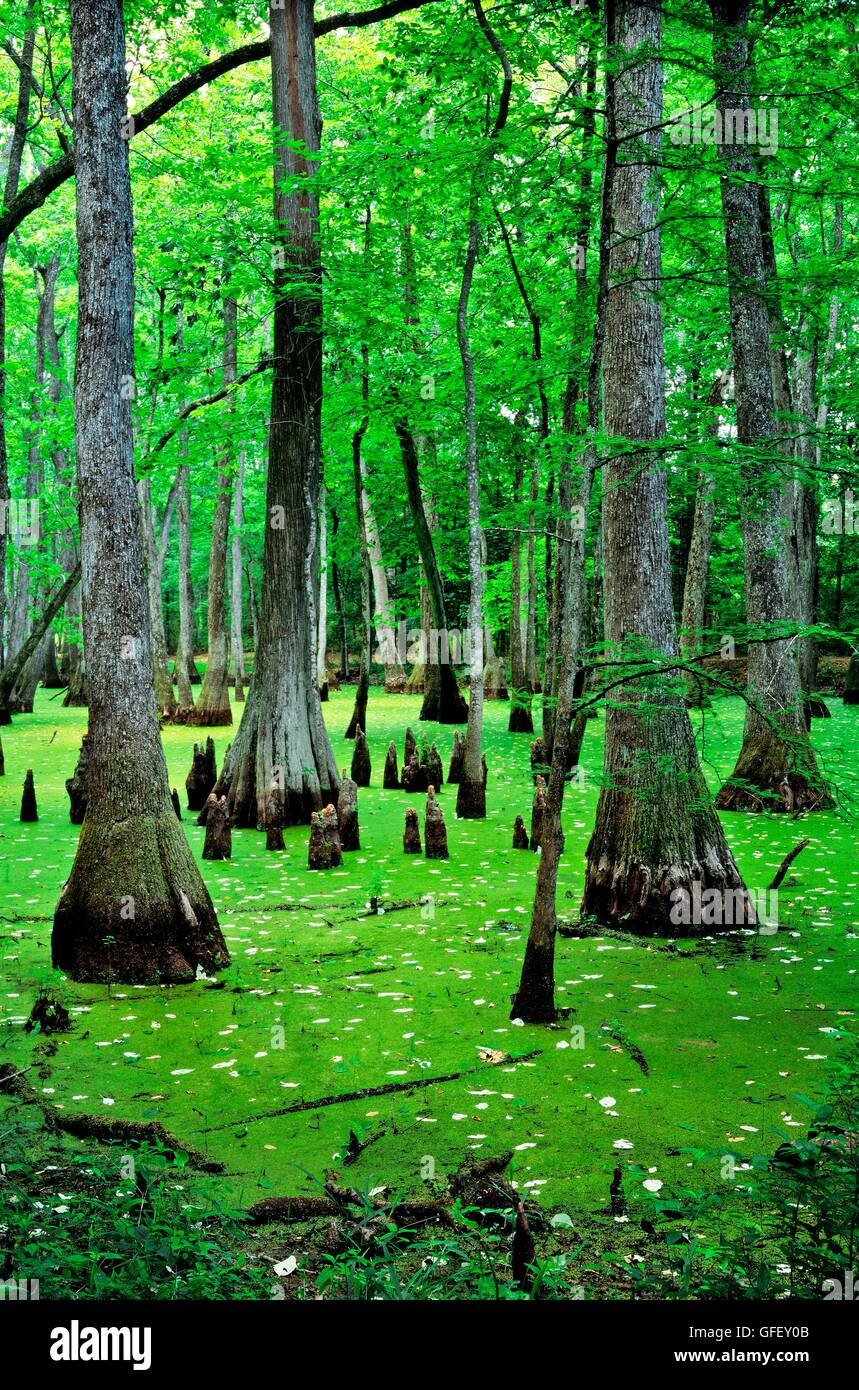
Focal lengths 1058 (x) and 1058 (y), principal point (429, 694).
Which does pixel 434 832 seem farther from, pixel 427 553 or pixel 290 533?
pixel 427 553

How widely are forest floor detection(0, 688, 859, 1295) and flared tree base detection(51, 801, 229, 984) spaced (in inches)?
7.0

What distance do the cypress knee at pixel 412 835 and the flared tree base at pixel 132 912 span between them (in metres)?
4.09

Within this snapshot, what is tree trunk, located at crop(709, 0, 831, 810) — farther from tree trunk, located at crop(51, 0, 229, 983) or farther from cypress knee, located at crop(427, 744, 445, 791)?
tree trunk, located at crop(51, 0, 229, 983)

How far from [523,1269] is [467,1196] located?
2.27 feet

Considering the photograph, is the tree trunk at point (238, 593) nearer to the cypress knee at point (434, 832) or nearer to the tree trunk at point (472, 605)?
the tree trunk at point (472, 605)

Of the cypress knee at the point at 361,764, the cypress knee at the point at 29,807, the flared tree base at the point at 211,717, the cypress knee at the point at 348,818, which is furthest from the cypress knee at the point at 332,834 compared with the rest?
the flared tree base at the point at 211,717

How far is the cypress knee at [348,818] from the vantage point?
11250mm

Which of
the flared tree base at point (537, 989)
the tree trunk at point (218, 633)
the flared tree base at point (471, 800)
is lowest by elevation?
the flared tree base at point (537, 989)

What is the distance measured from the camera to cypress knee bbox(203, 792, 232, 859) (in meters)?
10.8

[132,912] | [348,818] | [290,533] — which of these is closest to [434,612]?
[290,533]

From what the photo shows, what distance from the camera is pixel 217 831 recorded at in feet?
35.4

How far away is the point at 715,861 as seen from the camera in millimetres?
7762

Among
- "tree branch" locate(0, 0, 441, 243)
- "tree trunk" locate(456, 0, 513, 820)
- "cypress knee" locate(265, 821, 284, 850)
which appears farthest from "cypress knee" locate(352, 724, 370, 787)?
"tree branch" locate(0, 0, 441, 243)
